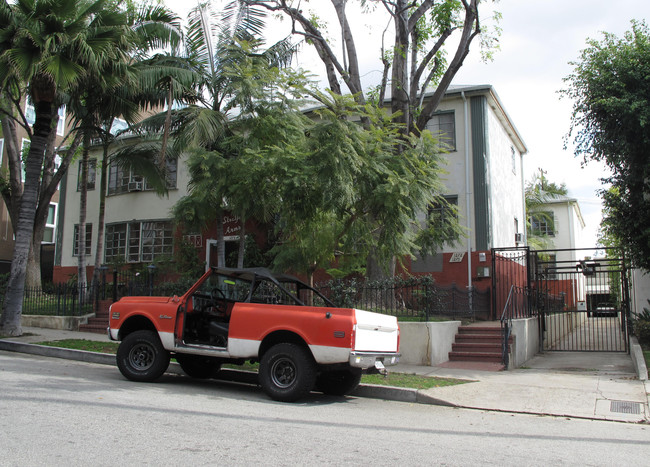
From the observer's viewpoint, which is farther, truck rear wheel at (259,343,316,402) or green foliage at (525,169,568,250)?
green foliage at (525,169,568,250)

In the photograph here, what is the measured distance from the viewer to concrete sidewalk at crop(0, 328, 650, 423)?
7855 millimetres

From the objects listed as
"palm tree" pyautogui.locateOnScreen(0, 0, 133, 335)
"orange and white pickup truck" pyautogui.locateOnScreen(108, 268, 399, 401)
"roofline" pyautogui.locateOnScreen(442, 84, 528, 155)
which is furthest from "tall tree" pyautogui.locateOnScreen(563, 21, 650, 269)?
"palm tree" pyautogui.locateOnScreen(0, 0, 133, 335)

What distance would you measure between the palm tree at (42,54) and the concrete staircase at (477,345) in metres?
10.8

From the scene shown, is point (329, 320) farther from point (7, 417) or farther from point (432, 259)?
point (432, 259)

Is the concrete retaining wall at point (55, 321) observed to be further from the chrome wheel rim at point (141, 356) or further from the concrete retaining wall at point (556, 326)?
the concrete retaining wall at point (556, 326)

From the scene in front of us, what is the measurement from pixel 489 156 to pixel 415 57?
505 centimetres

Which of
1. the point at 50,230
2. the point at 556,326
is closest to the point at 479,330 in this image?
the point at 556,326

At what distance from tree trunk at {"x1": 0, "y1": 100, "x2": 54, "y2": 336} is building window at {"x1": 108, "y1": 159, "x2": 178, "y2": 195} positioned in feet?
31.6

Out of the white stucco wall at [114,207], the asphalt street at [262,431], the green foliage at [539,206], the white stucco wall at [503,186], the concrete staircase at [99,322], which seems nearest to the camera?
the asphalt street at [262,431]

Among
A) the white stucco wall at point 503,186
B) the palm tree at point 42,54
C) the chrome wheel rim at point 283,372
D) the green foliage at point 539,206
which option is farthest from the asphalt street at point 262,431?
the green foliage at point 539,206

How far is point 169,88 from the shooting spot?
16047 millimetres

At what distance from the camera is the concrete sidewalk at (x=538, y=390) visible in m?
7.86

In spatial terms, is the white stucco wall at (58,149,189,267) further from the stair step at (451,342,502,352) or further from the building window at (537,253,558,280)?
the building window at (537,253,558,280)

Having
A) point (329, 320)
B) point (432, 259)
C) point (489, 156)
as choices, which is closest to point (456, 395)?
point (329, 320)
